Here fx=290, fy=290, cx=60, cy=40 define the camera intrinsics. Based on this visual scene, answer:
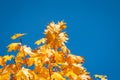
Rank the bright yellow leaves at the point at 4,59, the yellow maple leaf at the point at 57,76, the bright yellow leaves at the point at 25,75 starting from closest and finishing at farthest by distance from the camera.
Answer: the bright yellow leaves at the point at 25,75 < the yellow maple leaf at the point at 57,76 < the bright yellow leaves at the point at 4,59

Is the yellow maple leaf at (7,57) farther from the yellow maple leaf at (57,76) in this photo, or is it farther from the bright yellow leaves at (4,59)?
the yellow maple leaf at (57,76)

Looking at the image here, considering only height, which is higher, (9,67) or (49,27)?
(49,27)

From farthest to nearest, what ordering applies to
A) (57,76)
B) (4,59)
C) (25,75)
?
(4,59) < (57,76) < (25,75)

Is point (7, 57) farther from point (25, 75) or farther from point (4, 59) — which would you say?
point (25, 75)

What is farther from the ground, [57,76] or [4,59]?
[4,59]

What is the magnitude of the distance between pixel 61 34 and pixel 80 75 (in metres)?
1.23

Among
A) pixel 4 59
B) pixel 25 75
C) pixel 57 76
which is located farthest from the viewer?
pixel 4 59

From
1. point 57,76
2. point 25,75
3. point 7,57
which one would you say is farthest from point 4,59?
point 57,76

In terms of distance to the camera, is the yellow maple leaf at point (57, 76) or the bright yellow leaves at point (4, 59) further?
the bright yellow leaves at point (4, 59)

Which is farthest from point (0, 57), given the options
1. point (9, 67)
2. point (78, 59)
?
point (78, 59)

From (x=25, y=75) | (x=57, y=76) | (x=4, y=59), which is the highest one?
(x=4, y=59)

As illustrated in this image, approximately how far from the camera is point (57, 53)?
6.50 m

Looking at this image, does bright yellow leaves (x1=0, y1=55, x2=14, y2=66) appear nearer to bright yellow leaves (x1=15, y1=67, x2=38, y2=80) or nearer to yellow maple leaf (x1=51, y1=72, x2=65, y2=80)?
bright yellow leaves (x1=15, y1=67, x2=38, y2=80)

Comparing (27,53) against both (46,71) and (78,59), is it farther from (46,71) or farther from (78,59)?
(78,59)
